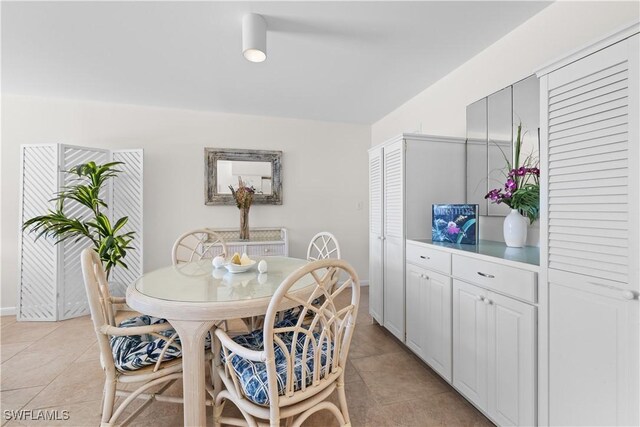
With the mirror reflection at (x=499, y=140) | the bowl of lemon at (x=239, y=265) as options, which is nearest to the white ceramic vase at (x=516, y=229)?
the mirror reflection at (x=499, y=140)

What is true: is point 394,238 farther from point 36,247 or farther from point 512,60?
point 36,247

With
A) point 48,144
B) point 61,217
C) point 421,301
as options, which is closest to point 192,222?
point 61,217

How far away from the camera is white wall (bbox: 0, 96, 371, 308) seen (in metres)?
3.35

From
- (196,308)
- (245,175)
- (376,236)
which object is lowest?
(196,308)

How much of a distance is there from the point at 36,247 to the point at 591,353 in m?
4.62

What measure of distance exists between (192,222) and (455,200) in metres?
3.16

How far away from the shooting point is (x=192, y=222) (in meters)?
3.85

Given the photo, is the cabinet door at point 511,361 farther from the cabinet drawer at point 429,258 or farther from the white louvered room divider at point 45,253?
the white louvered room divider at point 45,253

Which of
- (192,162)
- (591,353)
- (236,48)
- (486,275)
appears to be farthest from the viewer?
(192,162)

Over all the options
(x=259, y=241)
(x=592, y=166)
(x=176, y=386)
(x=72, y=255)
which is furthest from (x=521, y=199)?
(x=72, y=255)

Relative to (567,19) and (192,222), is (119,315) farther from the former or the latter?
(567,19)

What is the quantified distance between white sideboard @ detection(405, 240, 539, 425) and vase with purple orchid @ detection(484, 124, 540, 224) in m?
0.27

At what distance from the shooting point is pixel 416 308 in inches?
86.6

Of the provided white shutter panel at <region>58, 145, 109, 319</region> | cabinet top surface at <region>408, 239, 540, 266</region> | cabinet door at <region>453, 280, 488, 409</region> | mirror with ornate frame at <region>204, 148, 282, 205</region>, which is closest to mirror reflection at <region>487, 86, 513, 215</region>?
cabinet top surface at <region>408, 239, 540, 266</region>
